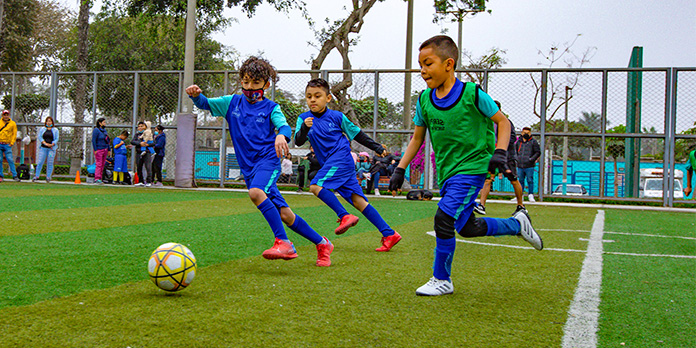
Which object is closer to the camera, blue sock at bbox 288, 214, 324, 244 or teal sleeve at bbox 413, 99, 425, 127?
teal sleeve at bbox 413, 99, 425, 127

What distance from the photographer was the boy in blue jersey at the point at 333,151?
5.98 metres

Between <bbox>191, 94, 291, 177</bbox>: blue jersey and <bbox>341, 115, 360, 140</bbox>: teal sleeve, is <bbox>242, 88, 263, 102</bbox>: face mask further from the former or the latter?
<bbox>341, 115, 360, 140</bbox>: teal sleeve

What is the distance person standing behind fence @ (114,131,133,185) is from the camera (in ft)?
56.6

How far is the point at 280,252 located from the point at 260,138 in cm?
104

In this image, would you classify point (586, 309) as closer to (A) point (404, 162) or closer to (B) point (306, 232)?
(A) point (404, 162)

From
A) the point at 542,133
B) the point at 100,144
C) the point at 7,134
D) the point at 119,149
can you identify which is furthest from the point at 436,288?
the point at 7,134

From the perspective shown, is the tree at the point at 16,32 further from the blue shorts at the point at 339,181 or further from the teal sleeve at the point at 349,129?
the blue shorts at the point at 339,181

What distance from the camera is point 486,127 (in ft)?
13.2

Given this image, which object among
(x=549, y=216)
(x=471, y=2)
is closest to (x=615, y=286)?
Result: (x=549, y=216)

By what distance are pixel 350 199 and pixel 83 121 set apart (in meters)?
16.1

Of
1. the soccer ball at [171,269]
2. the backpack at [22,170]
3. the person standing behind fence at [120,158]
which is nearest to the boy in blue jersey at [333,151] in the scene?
the soccer ball at [171,269]

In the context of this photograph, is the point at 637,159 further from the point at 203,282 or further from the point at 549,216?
the point at 203,282

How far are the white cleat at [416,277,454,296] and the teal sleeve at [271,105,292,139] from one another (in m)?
1.70

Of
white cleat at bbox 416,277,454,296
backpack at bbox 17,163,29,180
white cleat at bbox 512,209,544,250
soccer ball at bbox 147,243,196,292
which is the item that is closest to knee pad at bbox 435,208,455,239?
white cleat at bbox 416,277,454,296
